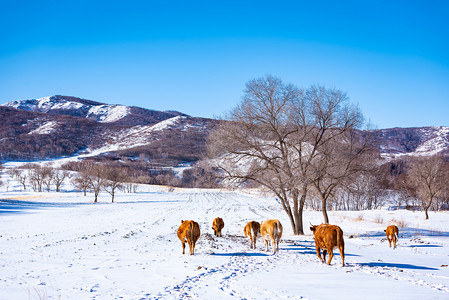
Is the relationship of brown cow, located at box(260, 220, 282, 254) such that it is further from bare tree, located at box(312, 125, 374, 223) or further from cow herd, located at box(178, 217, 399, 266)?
bare tree, located at box(312, 125, 374, 223)

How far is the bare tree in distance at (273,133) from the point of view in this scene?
1997 centimetres

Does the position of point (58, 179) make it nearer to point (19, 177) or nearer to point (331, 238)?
point (19, 177)

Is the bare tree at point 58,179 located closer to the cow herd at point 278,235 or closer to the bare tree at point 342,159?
the bare tree at point 342,159

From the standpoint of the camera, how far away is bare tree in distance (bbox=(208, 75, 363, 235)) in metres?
20.0

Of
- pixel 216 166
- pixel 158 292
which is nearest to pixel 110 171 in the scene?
pixel 216 166

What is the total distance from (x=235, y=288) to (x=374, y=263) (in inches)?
248

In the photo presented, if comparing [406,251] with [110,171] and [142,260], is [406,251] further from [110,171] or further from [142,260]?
[110,171]

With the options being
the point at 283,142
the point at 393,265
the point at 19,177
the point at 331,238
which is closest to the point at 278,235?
the point at 331,238

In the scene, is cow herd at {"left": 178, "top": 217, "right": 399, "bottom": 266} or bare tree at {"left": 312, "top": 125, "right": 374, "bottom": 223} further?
bare tree at {"left": 312, "top": 125, "right": 374, "bottom": 223}

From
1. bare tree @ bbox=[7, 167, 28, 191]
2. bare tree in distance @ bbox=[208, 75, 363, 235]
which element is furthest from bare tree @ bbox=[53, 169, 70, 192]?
→ bare tree in distance @ bbox=[208, 75, 363, 235]

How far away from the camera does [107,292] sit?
660 centimetres

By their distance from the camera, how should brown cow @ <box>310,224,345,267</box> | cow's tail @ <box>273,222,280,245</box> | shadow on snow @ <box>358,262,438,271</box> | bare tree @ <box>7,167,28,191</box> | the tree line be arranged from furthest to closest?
bare tree @ <box>7,167,28,191</box>, the tree line, cow's tail @ <box>273,222,280,245</box>, shadow on snow @ <box>358,262,438,271</box>, brown cow @ <box>310,224,345,267</box>

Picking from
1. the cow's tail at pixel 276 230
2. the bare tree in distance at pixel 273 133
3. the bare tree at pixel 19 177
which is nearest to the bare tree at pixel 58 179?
the bare tree at pixel 19 177

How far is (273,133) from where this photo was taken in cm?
2064
